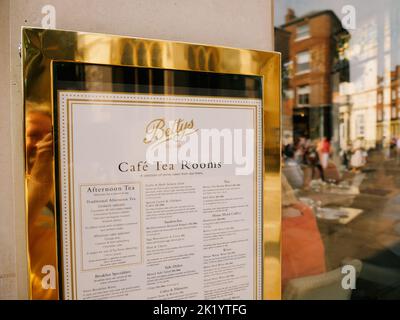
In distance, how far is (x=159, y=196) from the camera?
104 cm

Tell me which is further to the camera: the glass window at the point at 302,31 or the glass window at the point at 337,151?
the glass window at the point at 302,31

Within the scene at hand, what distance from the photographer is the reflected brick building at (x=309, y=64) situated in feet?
4.74

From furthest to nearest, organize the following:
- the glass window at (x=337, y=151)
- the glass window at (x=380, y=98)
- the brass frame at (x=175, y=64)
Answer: the glass window at (x=380, y=98) → the glass window at (x=337, y=151) → the brass frame at (x=175, y=64)

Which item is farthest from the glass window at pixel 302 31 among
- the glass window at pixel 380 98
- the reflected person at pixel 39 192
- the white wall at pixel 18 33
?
the reflected person at pixel 39 192

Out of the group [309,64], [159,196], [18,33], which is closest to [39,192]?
[159,196]

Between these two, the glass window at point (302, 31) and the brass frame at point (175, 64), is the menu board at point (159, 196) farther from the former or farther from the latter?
the glass window at point (302, 31)

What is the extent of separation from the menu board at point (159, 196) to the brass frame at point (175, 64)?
4 cm

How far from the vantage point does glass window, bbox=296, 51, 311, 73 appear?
1590 millimetres

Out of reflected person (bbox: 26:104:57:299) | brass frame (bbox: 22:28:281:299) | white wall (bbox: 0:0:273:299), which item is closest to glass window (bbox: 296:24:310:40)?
brass frame (bbox: 22:28:281:299)

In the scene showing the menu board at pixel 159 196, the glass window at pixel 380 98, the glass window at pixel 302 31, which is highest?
the glass window at pixel 302 31

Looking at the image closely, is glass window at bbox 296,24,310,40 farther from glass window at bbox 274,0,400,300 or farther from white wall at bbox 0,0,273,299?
white wall at bbox 0,0,273,299

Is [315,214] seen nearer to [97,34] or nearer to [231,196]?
[231,196]

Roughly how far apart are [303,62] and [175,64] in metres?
1.02

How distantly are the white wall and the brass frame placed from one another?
4.0 inches
